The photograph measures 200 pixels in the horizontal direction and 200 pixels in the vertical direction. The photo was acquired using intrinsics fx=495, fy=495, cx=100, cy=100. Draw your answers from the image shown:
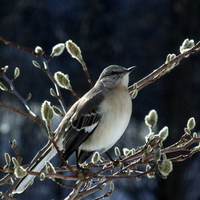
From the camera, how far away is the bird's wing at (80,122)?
2.54 m

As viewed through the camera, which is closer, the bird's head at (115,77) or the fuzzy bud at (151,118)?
the fuzzy bud at (151,118)

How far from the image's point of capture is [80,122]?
8.63 feet

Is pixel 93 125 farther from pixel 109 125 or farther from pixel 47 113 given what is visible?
pixel 47 113

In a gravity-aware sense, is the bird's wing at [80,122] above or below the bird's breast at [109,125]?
above

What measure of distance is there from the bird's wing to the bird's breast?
3 cm

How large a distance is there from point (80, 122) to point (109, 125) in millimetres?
155

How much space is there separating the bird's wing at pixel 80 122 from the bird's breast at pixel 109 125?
0.03 m

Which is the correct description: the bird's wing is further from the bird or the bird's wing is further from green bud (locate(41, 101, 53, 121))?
green bud (locate(41, 101, 53, 121))

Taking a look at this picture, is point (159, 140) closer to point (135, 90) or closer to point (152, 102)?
point (135, 90)

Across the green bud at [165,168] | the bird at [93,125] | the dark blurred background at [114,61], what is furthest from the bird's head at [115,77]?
the dark blurred background at [114,61]

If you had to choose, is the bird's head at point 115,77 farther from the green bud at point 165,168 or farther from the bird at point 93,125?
the green bud at point 165,168

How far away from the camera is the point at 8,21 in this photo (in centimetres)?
692

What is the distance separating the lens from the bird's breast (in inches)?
103

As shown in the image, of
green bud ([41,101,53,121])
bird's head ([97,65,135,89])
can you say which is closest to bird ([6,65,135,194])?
bird's head ([97,65,135,89])
